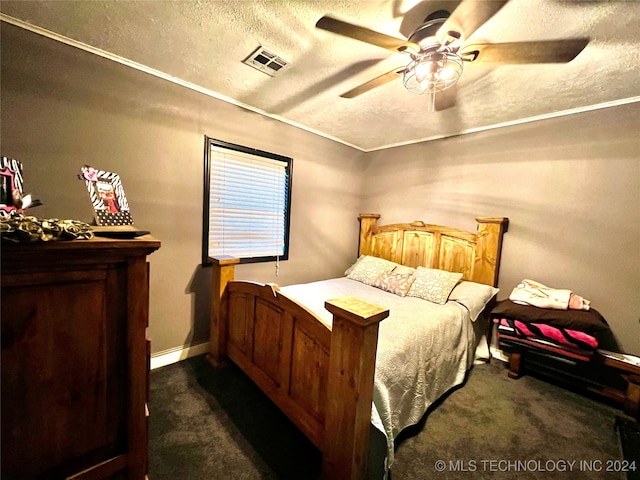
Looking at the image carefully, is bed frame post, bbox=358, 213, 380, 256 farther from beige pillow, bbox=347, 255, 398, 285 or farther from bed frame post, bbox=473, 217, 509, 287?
bed frame post, bbox=473, 217, 509, 287

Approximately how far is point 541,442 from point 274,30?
10.0ft

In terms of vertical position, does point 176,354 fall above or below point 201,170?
below

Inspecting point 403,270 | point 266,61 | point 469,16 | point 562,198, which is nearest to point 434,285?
point 403,270

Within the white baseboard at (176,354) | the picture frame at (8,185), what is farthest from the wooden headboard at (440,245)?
the picture frame at (8,185)

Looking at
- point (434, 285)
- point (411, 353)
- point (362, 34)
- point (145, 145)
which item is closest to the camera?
point (362, 34)

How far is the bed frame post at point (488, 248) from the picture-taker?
2504 mm

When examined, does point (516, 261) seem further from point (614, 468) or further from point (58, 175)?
point (58, 175)

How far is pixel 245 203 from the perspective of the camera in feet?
8.56

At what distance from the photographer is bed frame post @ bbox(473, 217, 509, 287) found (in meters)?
2.50

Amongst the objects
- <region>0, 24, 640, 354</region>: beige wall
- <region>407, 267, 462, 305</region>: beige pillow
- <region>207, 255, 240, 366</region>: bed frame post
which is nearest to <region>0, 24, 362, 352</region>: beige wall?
<region>0, 24, 640, 354</region>: beige wall

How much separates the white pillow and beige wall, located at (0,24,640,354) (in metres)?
0.33

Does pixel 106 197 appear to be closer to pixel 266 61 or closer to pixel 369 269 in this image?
pixel 266 61

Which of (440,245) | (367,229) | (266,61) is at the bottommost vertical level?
(440,245)

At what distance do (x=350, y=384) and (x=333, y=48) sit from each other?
195 centimetres
